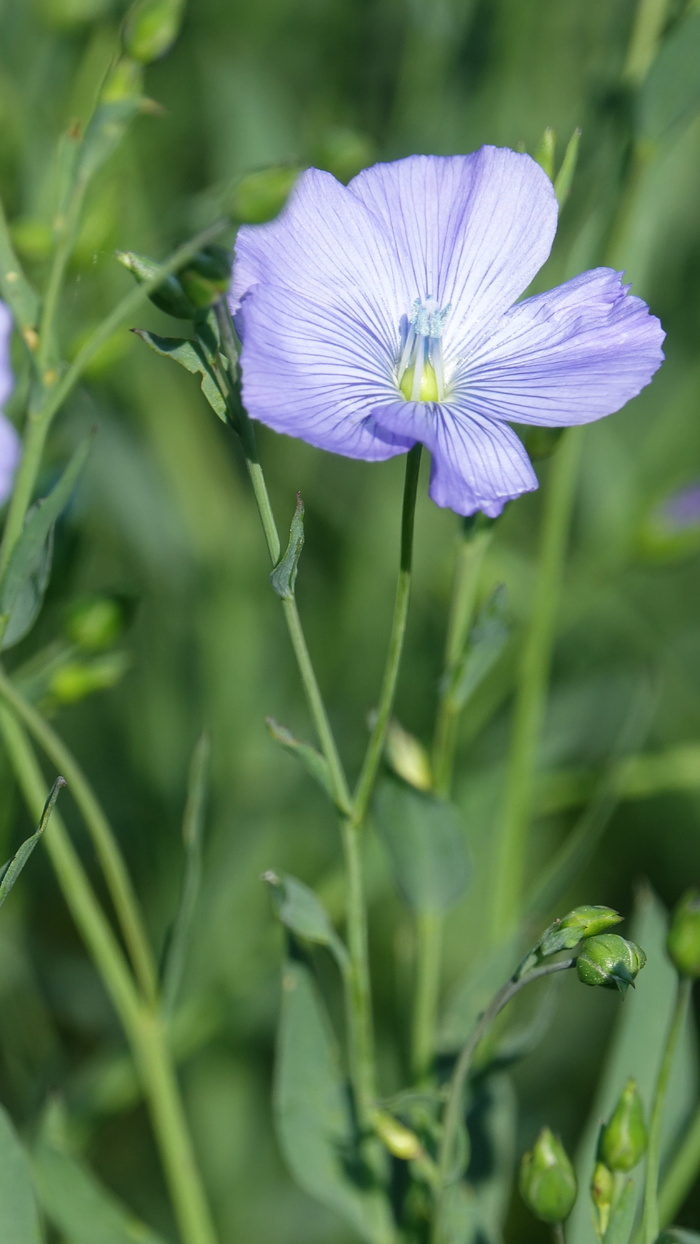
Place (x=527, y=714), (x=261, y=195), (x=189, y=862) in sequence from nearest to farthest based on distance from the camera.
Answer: (x=261, y=195) → (x=189, y=862) → (x=527, y=714)

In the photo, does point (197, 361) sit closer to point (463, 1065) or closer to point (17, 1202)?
point (463, 1065)

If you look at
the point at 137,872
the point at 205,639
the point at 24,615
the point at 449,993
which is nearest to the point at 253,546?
the point at 205,639

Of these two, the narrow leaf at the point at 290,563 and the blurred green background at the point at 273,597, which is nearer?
the narrow leaf at the point at 290,563

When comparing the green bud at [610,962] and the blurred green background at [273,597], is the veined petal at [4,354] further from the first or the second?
the green bud at [610,962]

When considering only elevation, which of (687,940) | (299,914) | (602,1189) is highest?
(299,914)

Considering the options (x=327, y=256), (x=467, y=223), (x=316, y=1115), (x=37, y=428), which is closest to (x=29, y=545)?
(x=37, y=428)

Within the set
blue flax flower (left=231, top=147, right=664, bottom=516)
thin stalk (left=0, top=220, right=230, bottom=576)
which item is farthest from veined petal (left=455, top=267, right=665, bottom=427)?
thin stalk (left=0, top=220, right=230, bottom=576)

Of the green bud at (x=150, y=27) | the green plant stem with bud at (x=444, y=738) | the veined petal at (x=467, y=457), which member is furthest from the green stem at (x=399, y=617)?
the green bud at (x=150, y=27)

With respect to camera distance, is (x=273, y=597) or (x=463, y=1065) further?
(x=273, y=597)
